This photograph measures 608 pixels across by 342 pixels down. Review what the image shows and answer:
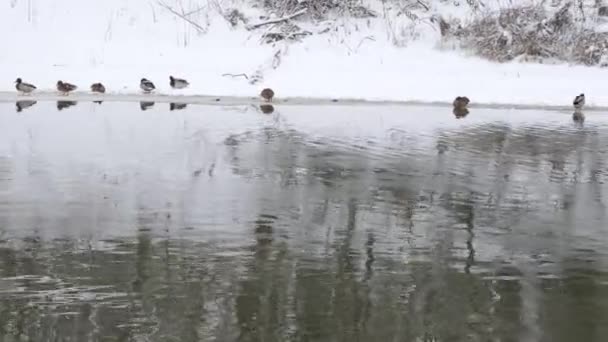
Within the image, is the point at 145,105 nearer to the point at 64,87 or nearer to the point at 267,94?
the point at 64,87

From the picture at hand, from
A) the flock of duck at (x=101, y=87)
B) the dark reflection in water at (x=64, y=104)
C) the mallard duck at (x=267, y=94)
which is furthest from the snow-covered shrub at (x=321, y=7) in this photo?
the dark reflection in water at (x=64, y=104)

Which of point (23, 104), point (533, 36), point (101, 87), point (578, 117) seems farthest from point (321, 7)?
point (23, 104)

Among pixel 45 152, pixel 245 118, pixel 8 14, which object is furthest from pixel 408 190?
pixel 8 14

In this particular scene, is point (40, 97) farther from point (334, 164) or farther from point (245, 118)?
point (334, 164)

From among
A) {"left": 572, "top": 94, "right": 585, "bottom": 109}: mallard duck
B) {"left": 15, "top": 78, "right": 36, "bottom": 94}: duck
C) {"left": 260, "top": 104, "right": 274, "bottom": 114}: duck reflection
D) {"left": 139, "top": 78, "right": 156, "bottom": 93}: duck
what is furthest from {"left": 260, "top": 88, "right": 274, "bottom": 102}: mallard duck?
{"left": 572, "top": 94, "right": 585, "bottom": 109}: mallard duck

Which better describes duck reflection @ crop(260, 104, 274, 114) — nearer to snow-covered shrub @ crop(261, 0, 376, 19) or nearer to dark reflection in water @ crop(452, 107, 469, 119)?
dark reflection in water @ crop(452, 107, 469, 119)

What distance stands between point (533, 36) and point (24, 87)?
1878cm

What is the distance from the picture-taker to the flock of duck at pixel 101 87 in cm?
2452

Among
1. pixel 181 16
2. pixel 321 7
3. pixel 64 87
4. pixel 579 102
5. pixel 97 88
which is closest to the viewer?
pixel 64 87

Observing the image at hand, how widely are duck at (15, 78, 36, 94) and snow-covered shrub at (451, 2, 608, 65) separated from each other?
1592cm

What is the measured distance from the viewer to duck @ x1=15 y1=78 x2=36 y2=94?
79.9 feet

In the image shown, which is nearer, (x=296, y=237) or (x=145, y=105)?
(x=296, y=237)

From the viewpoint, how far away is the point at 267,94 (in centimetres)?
2523

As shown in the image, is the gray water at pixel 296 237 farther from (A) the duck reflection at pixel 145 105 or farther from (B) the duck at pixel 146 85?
(B) the duck at pixel 146 85
